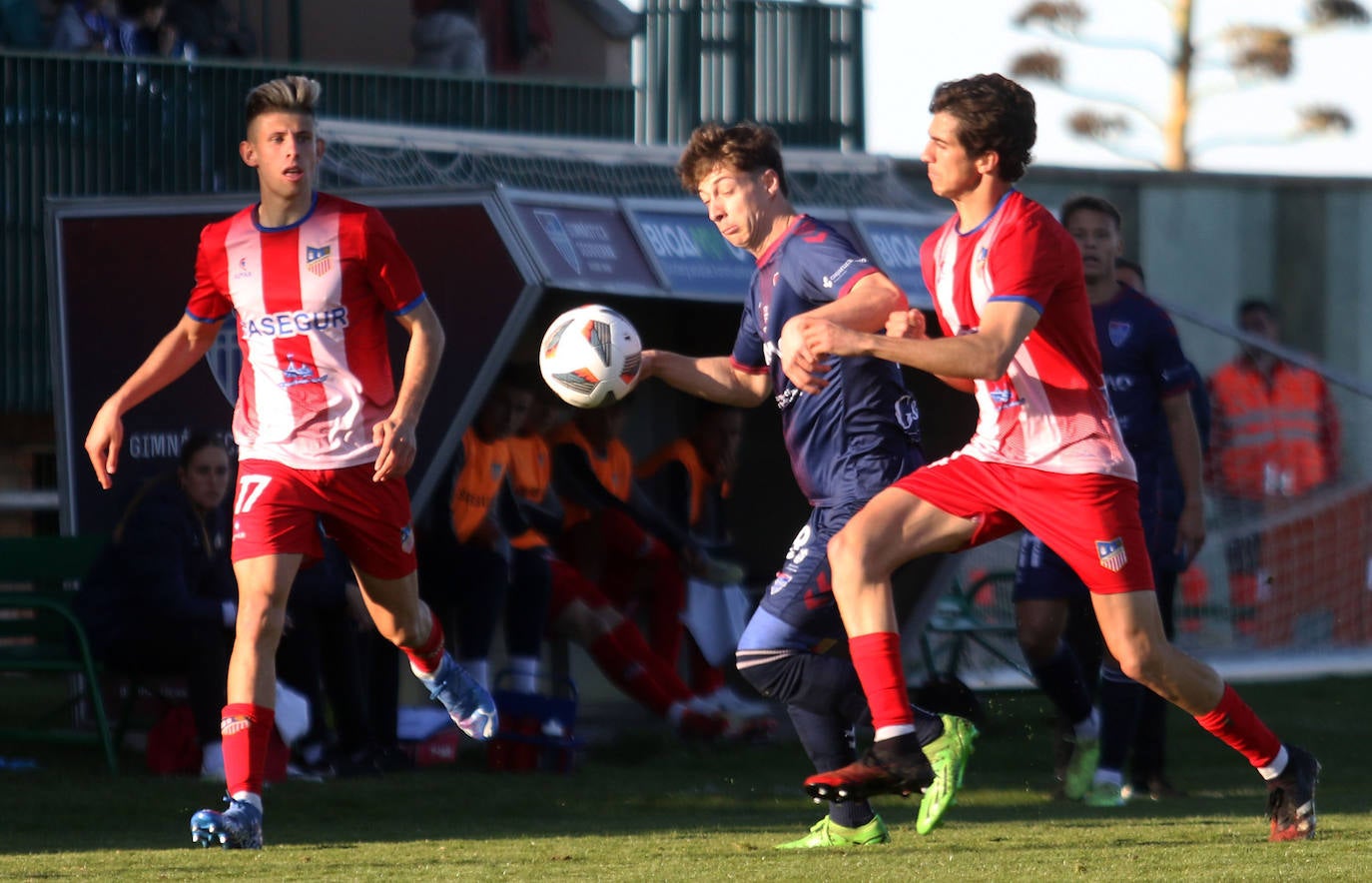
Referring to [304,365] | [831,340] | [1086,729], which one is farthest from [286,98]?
[1086,729]

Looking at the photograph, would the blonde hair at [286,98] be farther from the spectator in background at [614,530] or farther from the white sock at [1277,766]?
the spectator in background at [614,530]

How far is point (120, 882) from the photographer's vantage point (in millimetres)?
5836

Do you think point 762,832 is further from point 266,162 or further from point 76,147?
point 76,147

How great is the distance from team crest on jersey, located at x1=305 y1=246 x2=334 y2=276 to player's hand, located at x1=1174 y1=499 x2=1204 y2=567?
3.51 m

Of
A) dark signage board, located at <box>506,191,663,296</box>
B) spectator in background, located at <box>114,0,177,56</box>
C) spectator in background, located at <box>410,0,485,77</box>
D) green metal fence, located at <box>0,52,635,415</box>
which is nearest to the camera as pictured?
dark signage board, located at <box>506,191,663,296</box>

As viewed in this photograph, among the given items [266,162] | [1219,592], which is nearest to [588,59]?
[1219,592]

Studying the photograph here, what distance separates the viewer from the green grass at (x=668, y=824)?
6.05 metres

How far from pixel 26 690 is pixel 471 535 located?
3629mm

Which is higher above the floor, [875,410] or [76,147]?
[76,147]

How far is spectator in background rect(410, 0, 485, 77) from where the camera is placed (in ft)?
49.8

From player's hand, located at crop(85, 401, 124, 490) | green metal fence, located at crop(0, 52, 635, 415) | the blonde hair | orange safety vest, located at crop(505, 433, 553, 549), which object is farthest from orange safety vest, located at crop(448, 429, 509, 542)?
green metal fence, located at crop(0, 52, 635, 415)

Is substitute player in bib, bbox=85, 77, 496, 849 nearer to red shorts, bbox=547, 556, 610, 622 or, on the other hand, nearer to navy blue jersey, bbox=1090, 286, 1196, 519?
navy blue jersey, bbox=1090, 286, 1196, 519

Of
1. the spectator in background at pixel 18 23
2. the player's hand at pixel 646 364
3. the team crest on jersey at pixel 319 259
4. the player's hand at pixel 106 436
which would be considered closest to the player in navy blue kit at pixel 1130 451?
the player's hand at pixel 646 364

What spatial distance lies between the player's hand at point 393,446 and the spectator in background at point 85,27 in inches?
313
